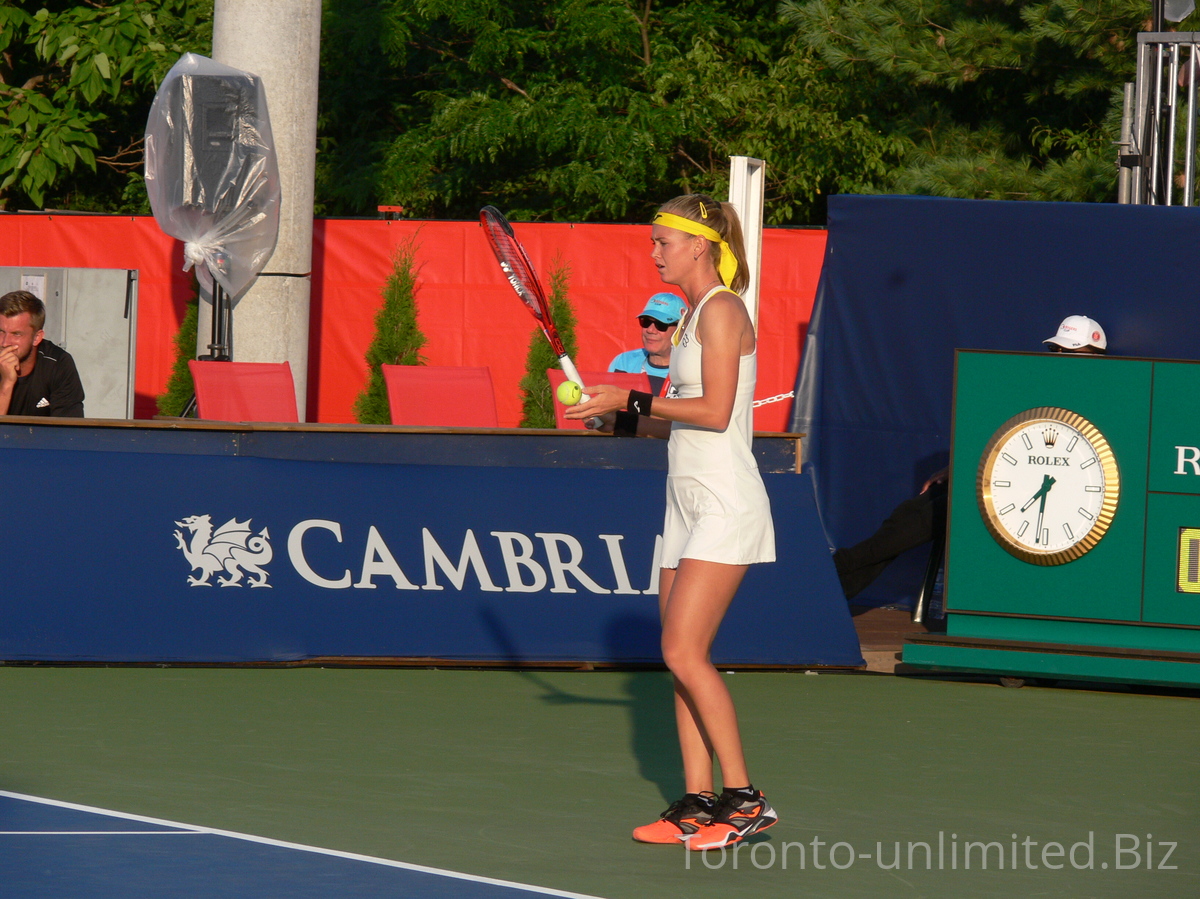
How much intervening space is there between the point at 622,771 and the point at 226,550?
262 centimetres

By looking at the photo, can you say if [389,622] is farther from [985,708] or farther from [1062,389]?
[1062,389]

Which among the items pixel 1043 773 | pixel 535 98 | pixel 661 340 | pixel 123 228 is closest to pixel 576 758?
pixel 1043 773

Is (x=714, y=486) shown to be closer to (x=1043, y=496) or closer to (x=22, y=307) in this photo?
(x=1043, y=496)

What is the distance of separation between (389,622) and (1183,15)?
23.3 ft

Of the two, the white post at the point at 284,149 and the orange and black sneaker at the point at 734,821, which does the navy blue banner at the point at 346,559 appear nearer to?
the orange and black sneaker at the point at 734,821

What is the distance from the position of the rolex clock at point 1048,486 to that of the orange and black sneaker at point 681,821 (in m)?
3.44

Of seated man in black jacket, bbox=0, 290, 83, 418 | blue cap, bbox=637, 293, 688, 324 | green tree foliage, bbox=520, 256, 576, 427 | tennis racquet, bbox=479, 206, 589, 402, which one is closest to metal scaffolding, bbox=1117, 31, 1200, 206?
blue cap, bbox=637, 293, 688, 324

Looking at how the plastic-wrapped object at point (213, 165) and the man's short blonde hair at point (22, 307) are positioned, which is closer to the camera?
the man's short blonde hair at point (22, 307)

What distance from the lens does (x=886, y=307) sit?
10250 millimetres

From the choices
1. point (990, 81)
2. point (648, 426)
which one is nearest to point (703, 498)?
point (648, 426)

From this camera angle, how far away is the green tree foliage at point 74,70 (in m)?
18.5

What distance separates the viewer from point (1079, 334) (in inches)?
348

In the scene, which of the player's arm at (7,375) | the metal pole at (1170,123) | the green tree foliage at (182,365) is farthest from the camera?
the green tree foliage at (182,365)

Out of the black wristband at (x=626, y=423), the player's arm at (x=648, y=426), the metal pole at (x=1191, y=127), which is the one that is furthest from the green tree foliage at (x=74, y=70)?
the black wristband at (x=626, y=423)
